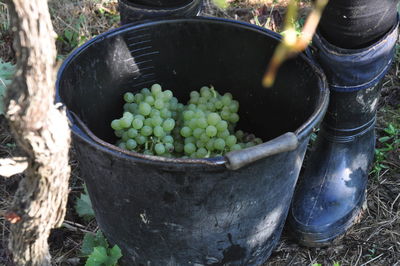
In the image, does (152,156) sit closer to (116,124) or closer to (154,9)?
(116,124)

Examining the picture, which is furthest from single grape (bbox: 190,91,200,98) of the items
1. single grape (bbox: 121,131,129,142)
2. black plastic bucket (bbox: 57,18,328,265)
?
single grape (bbox: 121,131,129,142)

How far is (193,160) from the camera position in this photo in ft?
3.49

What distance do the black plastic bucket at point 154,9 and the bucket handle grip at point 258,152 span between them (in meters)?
0.75

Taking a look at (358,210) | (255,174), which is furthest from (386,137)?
(255,174)

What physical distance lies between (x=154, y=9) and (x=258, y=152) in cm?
82

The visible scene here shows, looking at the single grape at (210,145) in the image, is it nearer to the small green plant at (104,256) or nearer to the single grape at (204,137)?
the single grape at (204,137)

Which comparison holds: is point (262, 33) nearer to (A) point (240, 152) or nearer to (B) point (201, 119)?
(B) point (201, 119)

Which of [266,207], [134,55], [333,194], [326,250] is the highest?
[134,55]

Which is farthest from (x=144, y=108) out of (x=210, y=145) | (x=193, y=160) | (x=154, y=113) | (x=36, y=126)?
(x=36, y=126)

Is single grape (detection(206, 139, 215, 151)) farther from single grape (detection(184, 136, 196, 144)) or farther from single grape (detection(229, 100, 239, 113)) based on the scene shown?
single grape (detection(229, 100, 239, 113))

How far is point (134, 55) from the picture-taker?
163 cm

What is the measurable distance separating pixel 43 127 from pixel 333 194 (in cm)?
113

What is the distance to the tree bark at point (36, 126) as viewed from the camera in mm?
810

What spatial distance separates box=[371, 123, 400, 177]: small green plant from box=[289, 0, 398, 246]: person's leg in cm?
17
